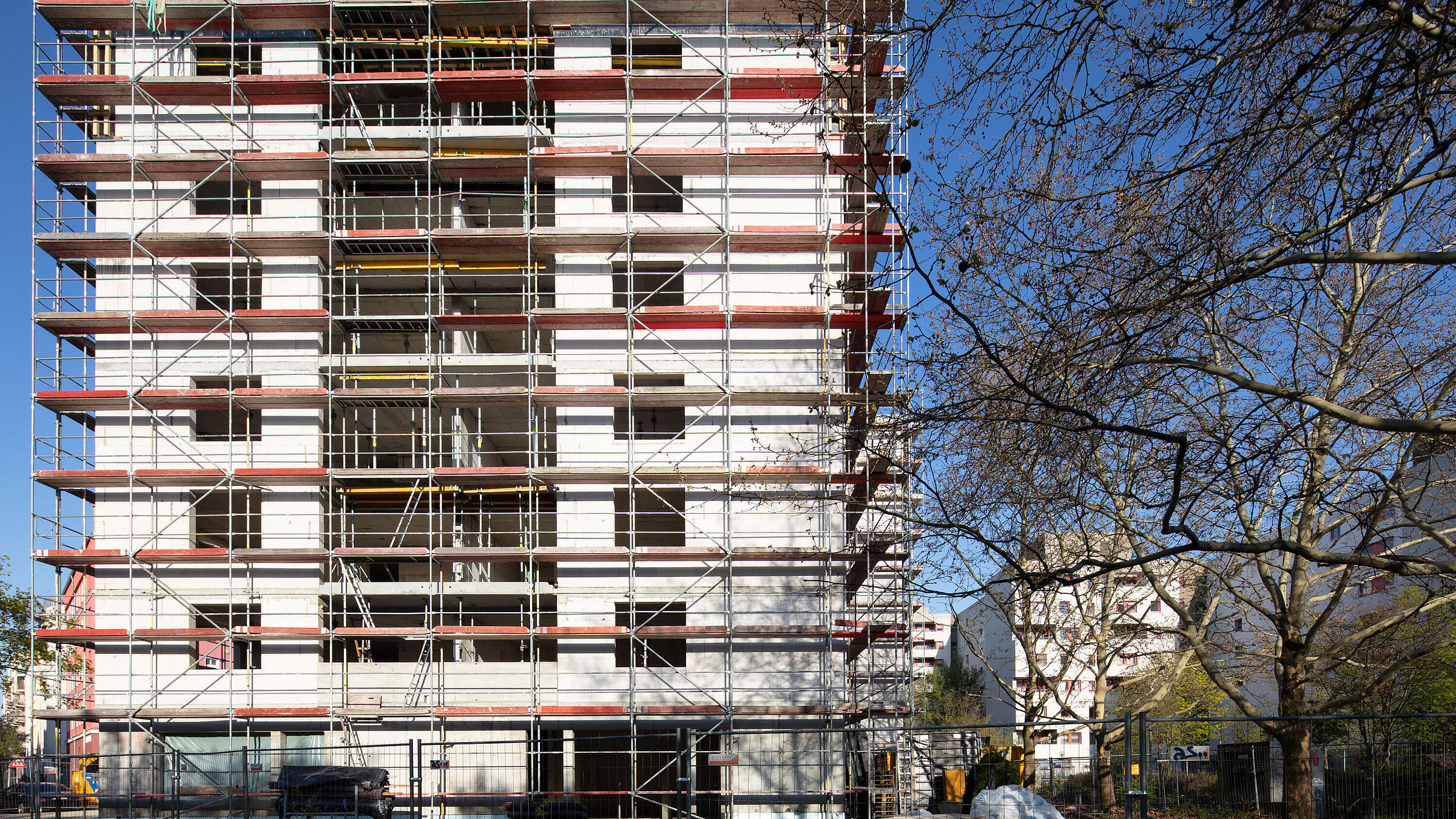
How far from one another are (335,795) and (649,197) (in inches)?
527

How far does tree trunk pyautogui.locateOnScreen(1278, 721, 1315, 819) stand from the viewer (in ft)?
46.6

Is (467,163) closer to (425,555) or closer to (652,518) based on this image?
(425,555)

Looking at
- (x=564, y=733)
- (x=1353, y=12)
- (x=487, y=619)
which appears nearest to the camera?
(x=1353, y=12)

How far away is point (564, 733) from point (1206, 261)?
1554 centimetres

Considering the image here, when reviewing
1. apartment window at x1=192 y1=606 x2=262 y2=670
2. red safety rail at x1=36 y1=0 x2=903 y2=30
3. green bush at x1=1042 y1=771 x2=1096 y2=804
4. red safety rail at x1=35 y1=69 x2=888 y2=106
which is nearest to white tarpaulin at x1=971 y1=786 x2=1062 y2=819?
green bush at x1=1042 y1=771 x2=1096 y2=804

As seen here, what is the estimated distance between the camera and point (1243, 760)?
15.4 meters

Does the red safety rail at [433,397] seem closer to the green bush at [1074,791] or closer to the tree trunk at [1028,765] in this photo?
the tree trunk at [1028,765]

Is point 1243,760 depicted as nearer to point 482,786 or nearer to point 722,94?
point 482,786

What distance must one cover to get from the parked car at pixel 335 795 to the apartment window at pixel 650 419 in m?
7.64

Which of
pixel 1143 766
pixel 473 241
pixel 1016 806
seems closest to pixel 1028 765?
pixel 1016 806

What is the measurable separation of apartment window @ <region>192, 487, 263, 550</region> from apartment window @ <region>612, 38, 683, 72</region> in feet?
40.1

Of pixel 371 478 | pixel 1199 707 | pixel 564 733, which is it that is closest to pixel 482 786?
pixel 564 733

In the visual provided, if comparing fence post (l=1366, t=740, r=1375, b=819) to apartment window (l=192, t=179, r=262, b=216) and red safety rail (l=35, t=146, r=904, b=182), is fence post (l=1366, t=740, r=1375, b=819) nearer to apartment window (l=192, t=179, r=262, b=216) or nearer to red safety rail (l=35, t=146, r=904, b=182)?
red safety rail (l=35, t=146, r=904, b=182)

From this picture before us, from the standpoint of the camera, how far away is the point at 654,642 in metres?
21.0
